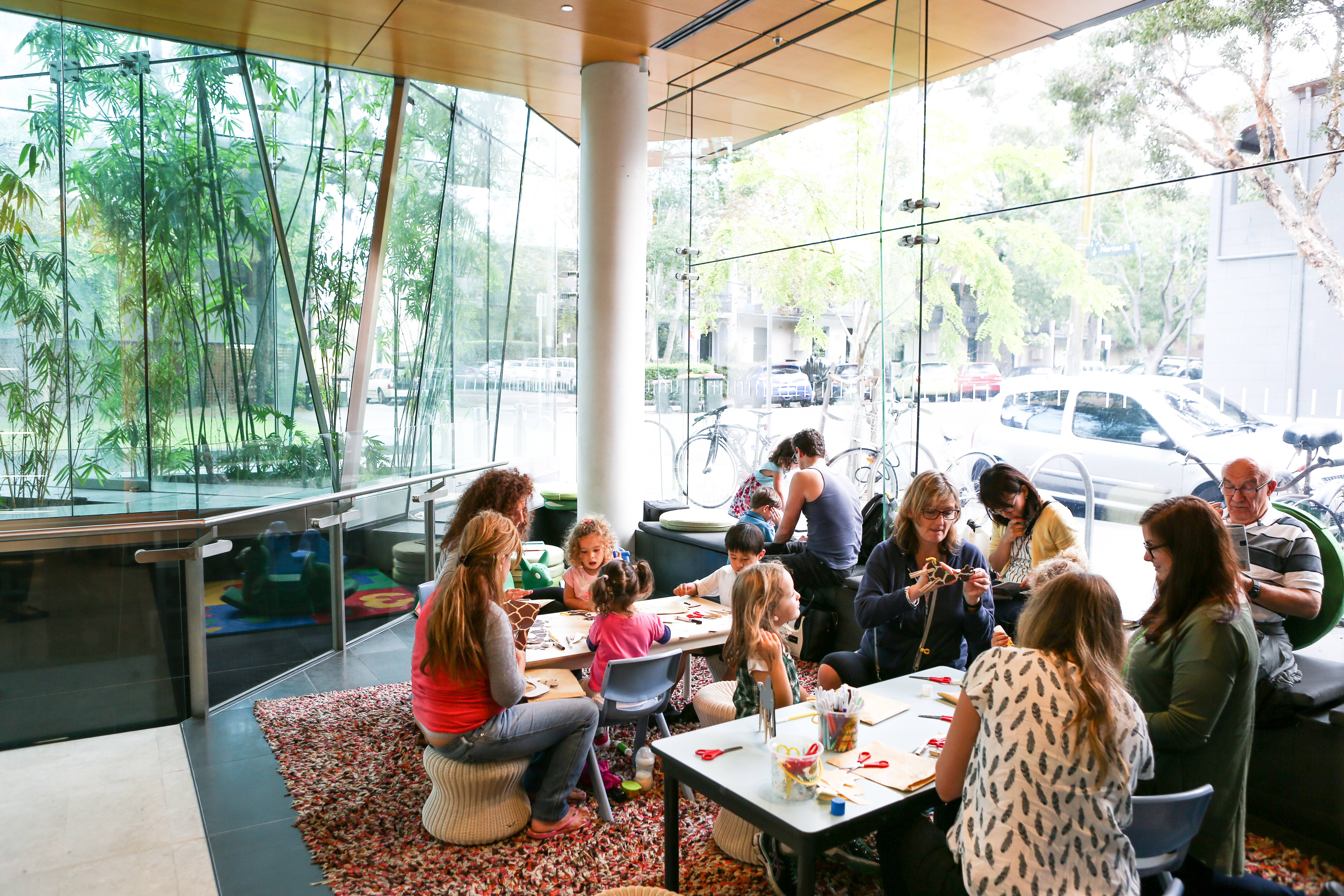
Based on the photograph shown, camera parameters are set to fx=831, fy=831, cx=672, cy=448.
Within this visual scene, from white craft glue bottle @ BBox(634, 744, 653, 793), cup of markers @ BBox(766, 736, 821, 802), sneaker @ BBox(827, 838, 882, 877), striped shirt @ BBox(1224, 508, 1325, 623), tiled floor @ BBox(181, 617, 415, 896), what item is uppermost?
striped shirt @ BBox(1224, 508, 1325, 623)

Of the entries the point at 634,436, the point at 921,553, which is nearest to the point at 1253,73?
the point at 921,553

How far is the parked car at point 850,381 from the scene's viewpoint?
19.9 feet

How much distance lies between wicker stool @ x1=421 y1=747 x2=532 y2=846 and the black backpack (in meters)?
2.91

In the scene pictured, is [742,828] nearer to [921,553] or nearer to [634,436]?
[921,553]

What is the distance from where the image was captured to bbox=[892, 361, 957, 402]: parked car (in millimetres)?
4914

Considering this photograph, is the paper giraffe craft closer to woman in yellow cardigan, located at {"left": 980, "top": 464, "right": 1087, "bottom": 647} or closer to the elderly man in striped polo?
woman in yellow cardigan, located at {"left": 980, "top": 464, "right": 1087, "bottom": 647}

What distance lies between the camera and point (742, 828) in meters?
3.03

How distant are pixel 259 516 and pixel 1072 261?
4799mm

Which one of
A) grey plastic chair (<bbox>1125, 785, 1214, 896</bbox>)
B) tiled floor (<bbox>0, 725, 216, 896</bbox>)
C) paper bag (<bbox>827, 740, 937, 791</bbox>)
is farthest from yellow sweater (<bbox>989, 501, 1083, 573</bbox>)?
tiled floor (<bbox>0, 725, 216, 896</bbox>)

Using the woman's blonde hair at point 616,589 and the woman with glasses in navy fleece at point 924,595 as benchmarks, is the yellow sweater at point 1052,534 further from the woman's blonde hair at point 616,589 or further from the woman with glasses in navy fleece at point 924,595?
the woman's blonde hair at point 616,589

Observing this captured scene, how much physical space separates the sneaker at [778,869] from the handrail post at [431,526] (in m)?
4.40

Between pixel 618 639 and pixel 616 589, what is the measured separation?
23cm

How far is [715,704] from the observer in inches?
136

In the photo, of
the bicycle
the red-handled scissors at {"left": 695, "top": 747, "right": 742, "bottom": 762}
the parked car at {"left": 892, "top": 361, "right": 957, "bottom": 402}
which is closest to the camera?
the red-handled scissors at {"left": 695, "top": 747, "right": 742, "bottom": 762}
